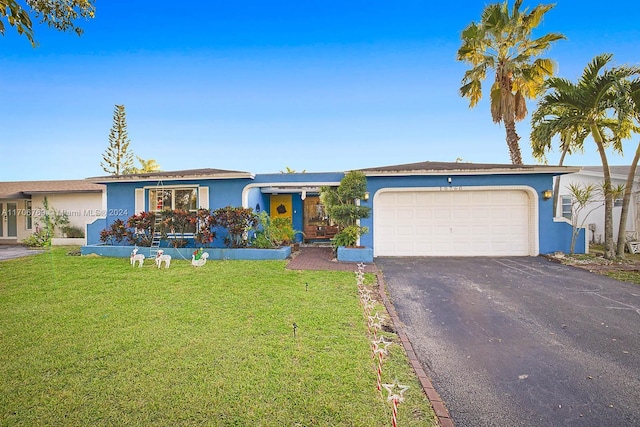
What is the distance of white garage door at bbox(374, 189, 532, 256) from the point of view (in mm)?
10914

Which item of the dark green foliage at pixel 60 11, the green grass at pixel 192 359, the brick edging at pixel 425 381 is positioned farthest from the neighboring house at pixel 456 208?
the dark green foliage at pixel 60 11

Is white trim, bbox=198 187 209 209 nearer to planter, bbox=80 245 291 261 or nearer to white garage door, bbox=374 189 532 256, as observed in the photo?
planter, bbox=80 245 291 261

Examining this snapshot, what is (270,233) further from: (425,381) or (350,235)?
(425,381)

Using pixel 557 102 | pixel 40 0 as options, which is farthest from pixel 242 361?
pixel 557 102

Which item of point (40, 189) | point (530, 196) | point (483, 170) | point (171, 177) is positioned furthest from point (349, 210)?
point (40, 189)

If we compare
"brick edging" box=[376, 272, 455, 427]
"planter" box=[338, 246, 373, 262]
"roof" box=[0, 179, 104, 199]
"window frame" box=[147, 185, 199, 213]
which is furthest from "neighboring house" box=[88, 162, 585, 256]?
"roof" box=[0, 179, 104, 199]

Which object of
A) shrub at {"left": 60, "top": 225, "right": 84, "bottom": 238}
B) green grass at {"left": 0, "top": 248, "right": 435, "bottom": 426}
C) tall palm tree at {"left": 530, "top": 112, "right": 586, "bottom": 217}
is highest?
tall palm tree at {"left": 530, "top": 112, "right": 586, "bottom": 217}

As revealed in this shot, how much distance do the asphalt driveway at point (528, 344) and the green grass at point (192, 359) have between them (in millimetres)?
625

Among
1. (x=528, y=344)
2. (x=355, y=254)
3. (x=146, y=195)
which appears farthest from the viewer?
(x=146, y=195)

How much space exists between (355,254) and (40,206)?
1788cm

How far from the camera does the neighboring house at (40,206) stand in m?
15.4

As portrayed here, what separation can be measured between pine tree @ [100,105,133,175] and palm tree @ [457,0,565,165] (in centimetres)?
2709

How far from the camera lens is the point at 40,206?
15852mm

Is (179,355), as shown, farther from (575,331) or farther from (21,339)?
(575,331)
